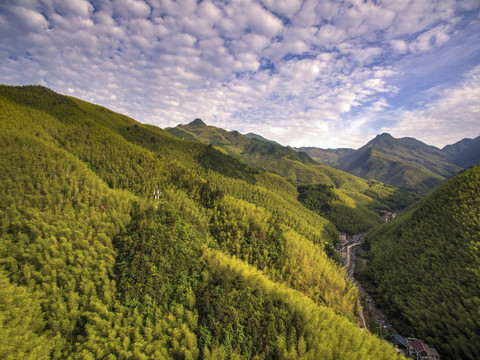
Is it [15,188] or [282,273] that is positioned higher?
[15,188]

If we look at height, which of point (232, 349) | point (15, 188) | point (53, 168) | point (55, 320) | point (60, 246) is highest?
point (53, 168)

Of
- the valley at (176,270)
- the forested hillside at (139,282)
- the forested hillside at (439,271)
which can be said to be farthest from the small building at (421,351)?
the forested hillside at (139,282)

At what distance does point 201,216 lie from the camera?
6319cm

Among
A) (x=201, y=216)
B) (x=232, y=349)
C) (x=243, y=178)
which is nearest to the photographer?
(x=232, y=349)

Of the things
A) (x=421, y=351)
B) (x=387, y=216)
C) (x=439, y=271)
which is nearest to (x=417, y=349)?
(x=421, y=351)

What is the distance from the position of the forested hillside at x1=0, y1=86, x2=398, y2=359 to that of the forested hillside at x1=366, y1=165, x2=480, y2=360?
16.5 meters

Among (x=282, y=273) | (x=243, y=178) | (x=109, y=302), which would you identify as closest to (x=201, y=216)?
(x=282, y=273)

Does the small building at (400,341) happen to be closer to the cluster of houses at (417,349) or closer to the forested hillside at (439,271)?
the cluster of houses at (417,349)

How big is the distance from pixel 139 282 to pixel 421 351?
64.7m

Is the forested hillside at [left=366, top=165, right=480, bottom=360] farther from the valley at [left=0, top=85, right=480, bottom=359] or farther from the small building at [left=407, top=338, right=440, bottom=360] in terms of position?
the small building at [left=407, top=338, right=440, bottom=360]

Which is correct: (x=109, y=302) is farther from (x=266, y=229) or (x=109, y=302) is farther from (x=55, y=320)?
(x=266, y=229)

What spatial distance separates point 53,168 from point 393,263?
113m

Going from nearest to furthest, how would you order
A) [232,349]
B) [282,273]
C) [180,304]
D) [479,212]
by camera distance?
[232,349]
[180,304]
[282,273]
[479,212]

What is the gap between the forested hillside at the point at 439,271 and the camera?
4628cm
